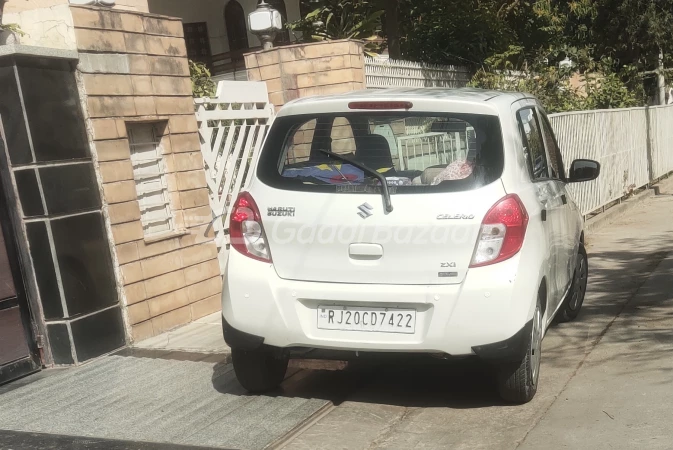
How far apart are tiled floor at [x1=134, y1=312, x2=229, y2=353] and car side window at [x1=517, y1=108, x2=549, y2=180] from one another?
104 inches

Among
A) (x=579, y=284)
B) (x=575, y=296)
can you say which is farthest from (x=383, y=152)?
(x=579, y=284)

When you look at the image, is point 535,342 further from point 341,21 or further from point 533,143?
point 341,21

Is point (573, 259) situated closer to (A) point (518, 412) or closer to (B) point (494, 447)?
(A) point (518, 412)

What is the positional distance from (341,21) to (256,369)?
553 inches

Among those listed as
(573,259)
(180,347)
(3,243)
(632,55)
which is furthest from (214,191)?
(632,55)

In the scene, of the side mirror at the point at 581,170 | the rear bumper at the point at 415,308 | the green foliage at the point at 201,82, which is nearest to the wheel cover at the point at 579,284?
the side mirror at the point at 581,170

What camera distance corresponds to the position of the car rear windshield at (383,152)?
195 inches

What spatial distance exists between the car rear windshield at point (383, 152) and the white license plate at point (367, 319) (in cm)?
68

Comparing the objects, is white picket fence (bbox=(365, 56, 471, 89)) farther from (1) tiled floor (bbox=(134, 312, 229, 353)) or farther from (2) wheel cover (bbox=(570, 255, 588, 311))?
(1) tiled floor (bbox=(134, 312, 229, 353))

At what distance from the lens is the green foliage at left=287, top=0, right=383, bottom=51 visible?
1766 cm

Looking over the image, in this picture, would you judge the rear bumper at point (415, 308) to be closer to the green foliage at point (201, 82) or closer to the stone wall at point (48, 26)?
the stone wall at point (48, 26)

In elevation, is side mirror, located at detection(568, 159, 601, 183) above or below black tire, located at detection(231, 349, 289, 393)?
above

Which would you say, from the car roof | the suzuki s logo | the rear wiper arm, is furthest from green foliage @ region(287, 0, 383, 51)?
the suzuki s logo

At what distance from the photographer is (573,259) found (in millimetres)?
6898
